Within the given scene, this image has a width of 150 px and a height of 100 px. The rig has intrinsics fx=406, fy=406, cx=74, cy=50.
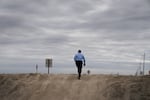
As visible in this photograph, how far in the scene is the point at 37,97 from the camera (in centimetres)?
3053

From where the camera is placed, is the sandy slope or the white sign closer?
the sandy slope

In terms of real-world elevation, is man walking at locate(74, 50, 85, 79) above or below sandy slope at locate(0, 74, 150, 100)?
above

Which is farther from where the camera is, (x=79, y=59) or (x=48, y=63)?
(x=48, y=63)

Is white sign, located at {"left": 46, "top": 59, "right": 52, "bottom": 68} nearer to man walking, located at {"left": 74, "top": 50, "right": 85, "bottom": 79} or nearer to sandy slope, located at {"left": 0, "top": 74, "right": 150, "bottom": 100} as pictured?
sandy slope, located at {"left": 0, "top": 74, "right": 150, "bottom": 100}

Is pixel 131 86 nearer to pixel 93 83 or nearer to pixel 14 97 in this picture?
pixel 93 83

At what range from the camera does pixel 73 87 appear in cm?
3103

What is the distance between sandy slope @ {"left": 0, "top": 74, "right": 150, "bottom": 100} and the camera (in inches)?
1136

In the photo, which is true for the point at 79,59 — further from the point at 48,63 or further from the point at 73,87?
the point at 48,63

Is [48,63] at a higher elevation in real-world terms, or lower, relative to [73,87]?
higher

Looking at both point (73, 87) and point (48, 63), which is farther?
point (48, 63)

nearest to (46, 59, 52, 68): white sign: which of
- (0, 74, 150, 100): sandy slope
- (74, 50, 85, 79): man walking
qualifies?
(0, 74, 150, 100): sandy slope

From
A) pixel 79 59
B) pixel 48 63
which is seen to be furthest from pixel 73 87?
pixel 48 63

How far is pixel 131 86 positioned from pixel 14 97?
9.05 meters

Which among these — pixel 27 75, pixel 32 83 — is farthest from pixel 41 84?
pixel 27 75
